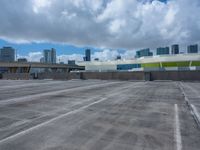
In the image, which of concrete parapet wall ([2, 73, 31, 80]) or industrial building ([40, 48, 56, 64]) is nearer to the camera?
concrete parapet wall ([2, 73, 31, 80])

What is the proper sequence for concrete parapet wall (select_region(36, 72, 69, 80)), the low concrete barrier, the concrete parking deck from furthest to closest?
concrete parapet wall (select_region(36, 72, 69, 80)) < the low concrete barrier < the concrete parking deck

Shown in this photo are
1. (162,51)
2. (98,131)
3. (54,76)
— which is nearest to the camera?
(98,131)

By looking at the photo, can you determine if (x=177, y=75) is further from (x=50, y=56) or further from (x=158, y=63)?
(x=50, y=56)

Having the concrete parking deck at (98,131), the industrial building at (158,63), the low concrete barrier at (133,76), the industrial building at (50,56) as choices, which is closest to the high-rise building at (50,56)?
the industrial building at (50,56)

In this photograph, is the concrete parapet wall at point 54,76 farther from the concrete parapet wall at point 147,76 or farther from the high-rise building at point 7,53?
the high-rise building at point 7,53

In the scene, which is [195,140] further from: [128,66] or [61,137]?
[128,66]

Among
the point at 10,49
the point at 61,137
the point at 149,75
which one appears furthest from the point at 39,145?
the point at 10,49

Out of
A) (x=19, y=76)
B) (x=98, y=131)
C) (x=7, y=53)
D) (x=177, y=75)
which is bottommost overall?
(x=98, y=131)

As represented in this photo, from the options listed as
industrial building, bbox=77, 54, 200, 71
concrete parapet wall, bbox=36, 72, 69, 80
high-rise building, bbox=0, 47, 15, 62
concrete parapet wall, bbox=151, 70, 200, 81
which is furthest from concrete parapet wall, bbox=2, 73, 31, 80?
high-rise building, bbox=0, 47, 15, 62

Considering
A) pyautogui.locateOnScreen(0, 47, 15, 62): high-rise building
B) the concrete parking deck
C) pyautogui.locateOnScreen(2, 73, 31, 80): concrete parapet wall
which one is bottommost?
the concrete parking deck

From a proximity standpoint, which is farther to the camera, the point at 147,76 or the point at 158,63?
the point at 158,63

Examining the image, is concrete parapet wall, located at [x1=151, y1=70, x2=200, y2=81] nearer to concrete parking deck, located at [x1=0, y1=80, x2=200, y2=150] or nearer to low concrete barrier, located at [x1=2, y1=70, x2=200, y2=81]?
low concrete barrier, located at [x1=2, y1=70, x2=200, y2=81]

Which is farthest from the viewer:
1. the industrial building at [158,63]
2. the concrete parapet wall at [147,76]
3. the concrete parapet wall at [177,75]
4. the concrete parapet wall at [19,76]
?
the industrial building at [158,63]

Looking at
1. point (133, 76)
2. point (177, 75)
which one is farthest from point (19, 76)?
point (177, 75)
